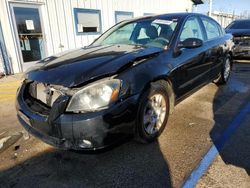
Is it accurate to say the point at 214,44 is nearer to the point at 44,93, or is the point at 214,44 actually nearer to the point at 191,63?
the point at 191,63

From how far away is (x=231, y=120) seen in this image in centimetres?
383

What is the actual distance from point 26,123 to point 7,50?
17.4ft

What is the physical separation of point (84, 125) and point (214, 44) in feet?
11.4

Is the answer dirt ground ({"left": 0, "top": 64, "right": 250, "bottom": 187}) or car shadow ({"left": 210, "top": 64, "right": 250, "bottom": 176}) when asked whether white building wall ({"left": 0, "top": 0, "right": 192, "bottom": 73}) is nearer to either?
dirt ground ({"left": 0, "top": 64, "right": 250, "bottom": 187})

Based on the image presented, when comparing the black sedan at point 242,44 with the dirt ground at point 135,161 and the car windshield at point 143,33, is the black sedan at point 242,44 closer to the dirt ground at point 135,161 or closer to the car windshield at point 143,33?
the dirt ground at point 135,161

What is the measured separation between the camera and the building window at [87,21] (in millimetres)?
8836

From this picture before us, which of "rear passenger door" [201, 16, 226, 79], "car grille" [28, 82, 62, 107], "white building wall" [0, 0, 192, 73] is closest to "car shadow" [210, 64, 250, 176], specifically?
"rear passenger door" [201, 16, 226, 79]

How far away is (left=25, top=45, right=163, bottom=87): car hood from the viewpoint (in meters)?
2.44

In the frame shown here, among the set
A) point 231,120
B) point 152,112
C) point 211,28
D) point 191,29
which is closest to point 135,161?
point 152,112

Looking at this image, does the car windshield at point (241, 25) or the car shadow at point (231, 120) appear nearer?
the car shadow at point (231, 120)

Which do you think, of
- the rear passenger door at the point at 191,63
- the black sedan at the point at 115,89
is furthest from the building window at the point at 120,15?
the black sedan at the point at 115,89

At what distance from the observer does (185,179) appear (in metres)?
2.45

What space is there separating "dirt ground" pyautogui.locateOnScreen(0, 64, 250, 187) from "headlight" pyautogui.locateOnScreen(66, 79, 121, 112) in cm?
79

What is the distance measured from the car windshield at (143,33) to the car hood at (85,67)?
461 millimetres
